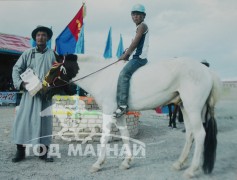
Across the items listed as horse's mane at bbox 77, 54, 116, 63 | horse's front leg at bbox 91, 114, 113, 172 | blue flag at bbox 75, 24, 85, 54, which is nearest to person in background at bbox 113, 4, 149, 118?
horse's front leg at bbox 91, 114, 113, 172

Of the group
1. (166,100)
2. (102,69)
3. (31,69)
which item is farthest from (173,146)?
(31,69)

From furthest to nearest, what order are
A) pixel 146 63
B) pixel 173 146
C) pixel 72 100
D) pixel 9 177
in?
pixel 72 100 < pixel 173 146 < pixel 146 63 < pixel 9 177

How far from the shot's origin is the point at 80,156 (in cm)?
531

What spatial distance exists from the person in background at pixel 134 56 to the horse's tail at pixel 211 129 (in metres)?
1.18

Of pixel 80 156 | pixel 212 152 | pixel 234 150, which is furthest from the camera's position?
pixel 234 150

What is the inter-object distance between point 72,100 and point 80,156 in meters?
2.22

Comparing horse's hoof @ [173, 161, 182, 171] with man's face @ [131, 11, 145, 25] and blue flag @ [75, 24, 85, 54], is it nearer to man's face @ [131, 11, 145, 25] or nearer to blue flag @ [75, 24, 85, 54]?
man's face @ [131, 11, 145, 25]

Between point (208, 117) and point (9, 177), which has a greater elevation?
point (208, 117)

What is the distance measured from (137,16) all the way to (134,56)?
0.66 m

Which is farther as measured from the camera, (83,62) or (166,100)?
(83,62)

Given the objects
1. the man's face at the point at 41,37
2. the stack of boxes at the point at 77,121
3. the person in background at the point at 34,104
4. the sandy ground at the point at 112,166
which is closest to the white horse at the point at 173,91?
the sandy ground at the point at 112,166

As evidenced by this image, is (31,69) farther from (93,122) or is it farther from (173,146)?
(173,146)

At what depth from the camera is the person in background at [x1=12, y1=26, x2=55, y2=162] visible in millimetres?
4795

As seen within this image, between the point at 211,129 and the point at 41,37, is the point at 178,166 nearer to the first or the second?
the point at 211,129
